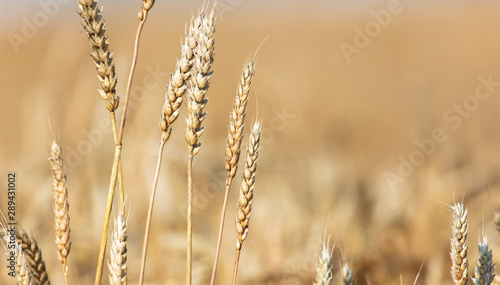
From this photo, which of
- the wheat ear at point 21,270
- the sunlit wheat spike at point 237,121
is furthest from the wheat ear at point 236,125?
the wheat ear at point 21,270

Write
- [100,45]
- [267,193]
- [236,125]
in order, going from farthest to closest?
[267,193] → [236,125] → [100,45]

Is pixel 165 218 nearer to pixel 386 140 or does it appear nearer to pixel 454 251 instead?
pixel 454 251

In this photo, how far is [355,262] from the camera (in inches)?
84.3

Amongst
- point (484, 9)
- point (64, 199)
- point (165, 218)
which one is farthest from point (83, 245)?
point (484, 9)

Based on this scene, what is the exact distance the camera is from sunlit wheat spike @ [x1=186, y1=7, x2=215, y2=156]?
91 cm

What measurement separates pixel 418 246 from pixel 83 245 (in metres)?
1.60

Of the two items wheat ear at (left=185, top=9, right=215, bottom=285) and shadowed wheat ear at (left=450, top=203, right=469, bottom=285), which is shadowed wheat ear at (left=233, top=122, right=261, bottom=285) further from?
shadowed wheat ear at (left=450, top=203, right=469, bottom=285)

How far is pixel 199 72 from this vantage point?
918 mm

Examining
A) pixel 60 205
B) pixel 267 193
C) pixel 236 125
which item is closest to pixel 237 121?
pixel 236 125

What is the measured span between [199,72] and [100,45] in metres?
0.18

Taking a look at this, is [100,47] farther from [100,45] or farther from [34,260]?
[34,260]

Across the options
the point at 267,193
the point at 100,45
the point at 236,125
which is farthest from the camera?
the point at 267,193

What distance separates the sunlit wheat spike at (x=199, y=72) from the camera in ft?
2.97

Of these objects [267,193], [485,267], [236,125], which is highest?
[267,193]
